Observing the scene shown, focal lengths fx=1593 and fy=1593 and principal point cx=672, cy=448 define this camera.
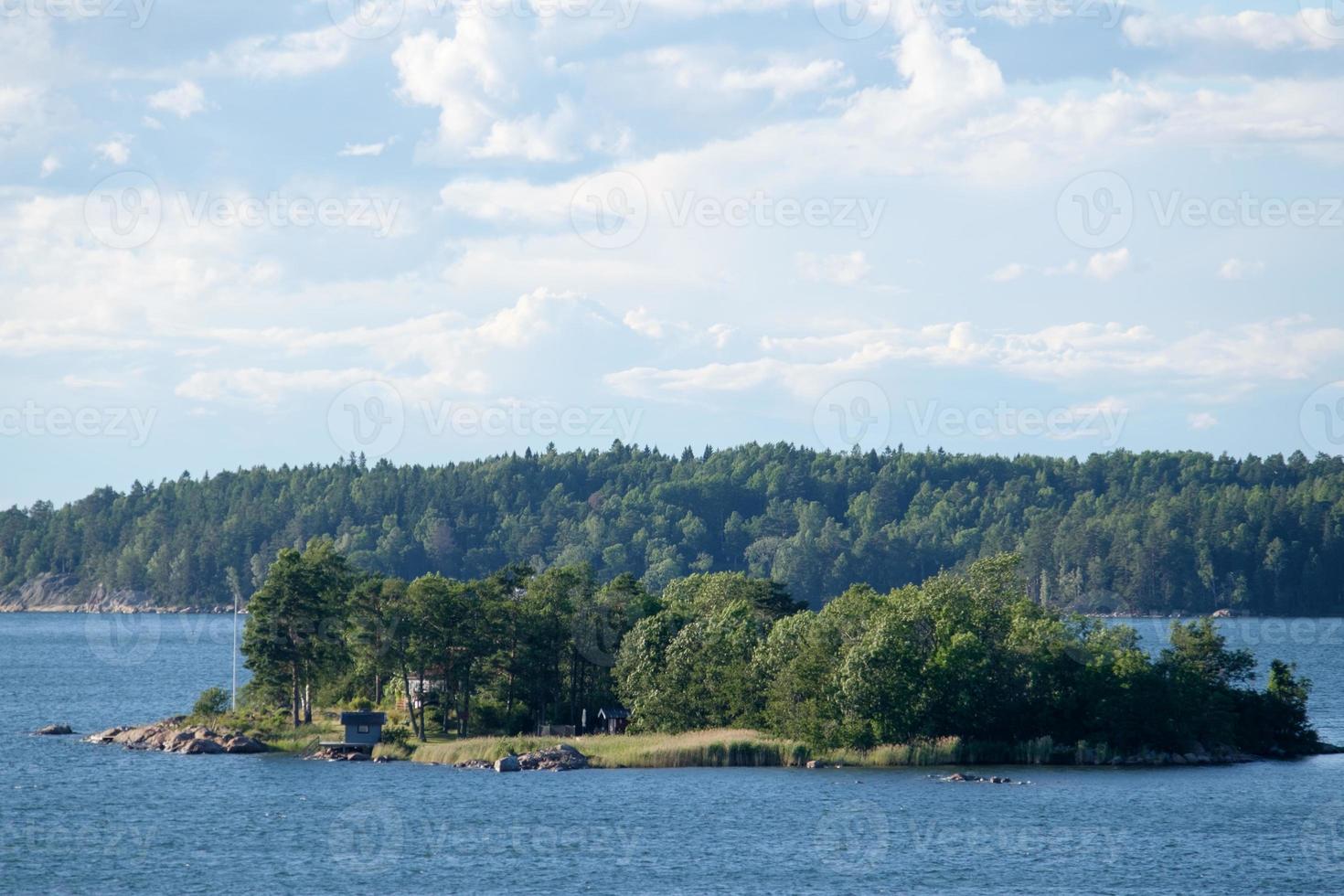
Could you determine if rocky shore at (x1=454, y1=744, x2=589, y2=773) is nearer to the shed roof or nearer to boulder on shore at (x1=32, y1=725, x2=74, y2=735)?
the shed roof

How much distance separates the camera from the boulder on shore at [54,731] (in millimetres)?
116500

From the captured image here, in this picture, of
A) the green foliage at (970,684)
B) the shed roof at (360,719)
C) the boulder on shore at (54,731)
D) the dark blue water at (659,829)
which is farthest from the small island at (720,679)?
the boulder on shore at (54,731)

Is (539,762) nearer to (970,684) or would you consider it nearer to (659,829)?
(659,829)

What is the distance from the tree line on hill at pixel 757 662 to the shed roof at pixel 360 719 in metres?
2.54

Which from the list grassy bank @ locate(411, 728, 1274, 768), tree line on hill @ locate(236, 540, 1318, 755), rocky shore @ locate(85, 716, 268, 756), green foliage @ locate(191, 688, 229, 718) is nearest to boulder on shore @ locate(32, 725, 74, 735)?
rocky shore @ locate(85, 716, 268, 756)

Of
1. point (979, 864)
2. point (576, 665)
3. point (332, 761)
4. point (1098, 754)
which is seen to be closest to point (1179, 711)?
point (1098, 754)

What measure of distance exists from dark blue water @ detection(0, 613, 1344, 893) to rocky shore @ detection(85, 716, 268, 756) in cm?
475

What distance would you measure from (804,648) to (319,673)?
35765 millimetres

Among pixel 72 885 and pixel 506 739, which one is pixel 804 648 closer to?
pixel 506 739

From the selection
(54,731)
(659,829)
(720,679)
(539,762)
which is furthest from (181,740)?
(659,829)

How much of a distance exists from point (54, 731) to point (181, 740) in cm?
1636

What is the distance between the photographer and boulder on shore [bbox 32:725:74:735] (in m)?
116

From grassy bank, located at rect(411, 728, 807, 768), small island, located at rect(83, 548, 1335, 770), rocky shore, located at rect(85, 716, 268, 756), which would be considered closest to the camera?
small island, located at rect(83, 548, 1335, 770)

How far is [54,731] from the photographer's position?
117m
